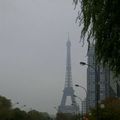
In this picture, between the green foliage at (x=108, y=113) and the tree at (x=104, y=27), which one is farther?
the green foliage at (x=108, y=113)

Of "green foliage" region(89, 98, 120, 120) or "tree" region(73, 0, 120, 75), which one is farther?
"green foliage" region(89, 98, 120, 120)

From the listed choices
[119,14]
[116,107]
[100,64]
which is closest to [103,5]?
[119,14]

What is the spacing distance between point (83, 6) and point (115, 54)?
6.54ft

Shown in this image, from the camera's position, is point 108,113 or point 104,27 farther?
point 108,113

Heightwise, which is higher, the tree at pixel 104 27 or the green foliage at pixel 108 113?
the green foliage at pixel 108 113

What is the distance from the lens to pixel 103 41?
54.4ft

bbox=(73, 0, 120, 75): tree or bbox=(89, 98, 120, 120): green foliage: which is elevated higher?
bbox=(89, 98, 120, 120): green foliage

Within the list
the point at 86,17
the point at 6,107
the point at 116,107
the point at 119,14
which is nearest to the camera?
the point at 119,14

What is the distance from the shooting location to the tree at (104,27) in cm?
1597

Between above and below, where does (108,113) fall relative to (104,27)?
above

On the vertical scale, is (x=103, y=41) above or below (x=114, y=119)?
below

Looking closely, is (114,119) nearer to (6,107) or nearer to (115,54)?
(115,54)

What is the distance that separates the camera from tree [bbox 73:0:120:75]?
1597cm

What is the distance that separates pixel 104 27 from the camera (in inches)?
640
